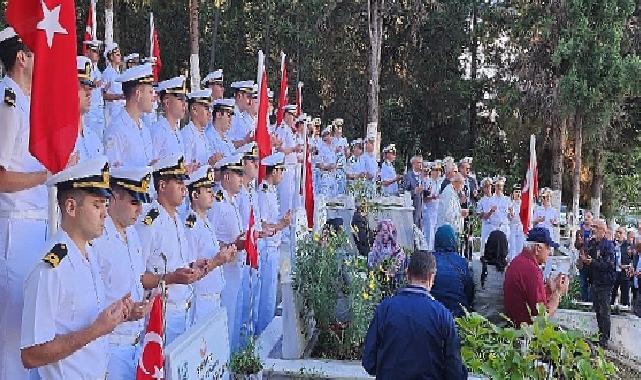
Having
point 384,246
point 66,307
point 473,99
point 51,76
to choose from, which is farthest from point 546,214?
point 473,99

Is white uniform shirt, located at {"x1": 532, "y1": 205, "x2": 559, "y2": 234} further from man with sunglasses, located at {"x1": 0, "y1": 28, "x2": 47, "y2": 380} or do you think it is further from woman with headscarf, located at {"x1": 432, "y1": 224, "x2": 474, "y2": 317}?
man with sunglasses, located at {"x1": 0, "y1": 28, "x2": 47, "y2": 380}

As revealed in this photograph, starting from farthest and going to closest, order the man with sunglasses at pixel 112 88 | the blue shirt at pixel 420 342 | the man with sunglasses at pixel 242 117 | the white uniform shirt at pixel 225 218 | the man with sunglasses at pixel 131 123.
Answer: the man with sunglasses at pixel 242 117 < the man with sunglasses at pixel 112 88 < the white uniform shirt at pixel 225 218 < the man with sunglasses at pixel 131 123 < the blue shirt at pixel 420 342

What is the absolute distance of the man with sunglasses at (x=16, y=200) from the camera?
3.71 meters

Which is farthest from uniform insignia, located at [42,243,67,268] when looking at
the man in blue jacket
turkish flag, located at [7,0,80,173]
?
the man in blue jacket

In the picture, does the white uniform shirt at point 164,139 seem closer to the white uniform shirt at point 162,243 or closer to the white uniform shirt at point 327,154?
the white uniform shirt at point 162,243

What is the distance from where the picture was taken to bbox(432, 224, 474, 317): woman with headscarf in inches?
241

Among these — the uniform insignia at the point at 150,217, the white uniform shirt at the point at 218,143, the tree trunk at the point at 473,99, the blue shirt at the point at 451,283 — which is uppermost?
the tree trunk at the point at 473,99

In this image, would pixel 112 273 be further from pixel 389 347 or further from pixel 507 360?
pixel 507 360

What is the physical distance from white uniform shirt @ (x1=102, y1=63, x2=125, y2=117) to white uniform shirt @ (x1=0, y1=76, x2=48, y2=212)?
3.98 metres

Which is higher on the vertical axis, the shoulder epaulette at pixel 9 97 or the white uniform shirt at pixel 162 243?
the shoulder epaulette at pixel 9 97

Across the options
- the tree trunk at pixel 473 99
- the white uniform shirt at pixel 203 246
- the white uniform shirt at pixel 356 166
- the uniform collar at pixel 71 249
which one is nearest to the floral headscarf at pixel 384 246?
the white uniform shirt at pixel 203 246

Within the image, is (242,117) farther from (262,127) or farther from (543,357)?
(543,357)

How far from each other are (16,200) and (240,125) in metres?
5.75

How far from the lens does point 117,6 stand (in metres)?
26.5
